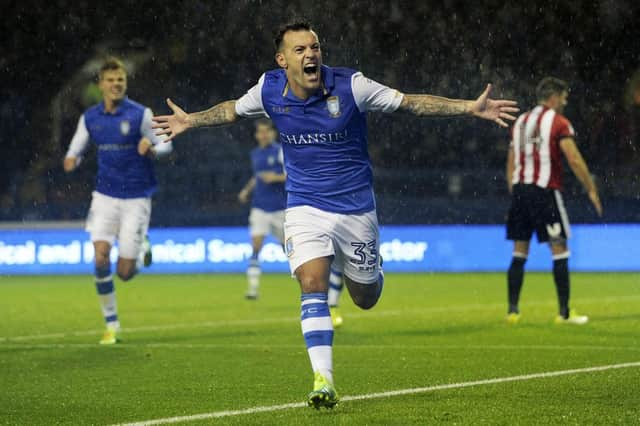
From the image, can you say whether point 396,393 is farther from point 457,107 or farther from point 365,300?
point 457,107

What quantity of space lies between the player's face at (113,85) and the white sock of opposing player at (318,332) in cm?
473

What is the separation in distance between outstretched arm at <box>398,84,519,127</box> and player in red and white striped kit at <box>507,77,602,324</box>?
5085 millimetres

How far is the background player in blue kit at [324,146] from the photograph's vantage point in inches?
267

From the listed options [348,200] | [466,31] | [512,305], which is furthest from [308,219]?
[466,31]

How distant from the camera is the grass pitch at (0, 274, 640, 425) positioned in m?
6.50

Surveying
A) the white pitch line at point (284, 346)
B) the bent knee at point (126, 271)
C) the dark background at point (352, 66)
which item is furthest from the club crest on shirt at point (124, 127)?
the dark background at point (352, 66)

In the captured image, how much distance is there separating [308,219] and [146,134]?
174 inches

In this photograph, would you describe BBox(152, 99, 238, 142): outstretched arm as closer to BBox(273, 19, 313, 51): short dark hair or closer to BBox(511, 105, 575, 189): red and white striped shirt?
BBox(273, 19, 313, 51): short dark hair

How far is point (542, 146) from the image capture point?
39.0 feet

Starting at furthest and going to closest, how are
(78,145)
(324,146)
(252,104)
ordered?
(78,145)
(252,104)
(324,146)

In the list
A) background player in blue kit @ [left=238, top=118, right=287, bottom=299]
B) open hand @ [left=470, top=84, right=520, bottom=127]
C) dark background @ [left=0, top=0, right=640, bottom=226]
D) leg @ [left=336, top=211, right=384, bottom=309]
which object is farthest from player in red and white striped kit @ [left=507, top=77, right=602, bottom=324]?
dark background @ [left=0, top=0, right=640, bottom=226]

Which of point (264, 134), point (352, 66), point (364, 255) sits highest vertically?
point (352, 66)

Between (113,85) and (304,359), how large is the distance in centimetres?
334

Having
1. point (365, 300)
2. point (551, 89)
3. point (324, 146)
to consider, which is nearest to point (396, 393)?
point (365, 300)
